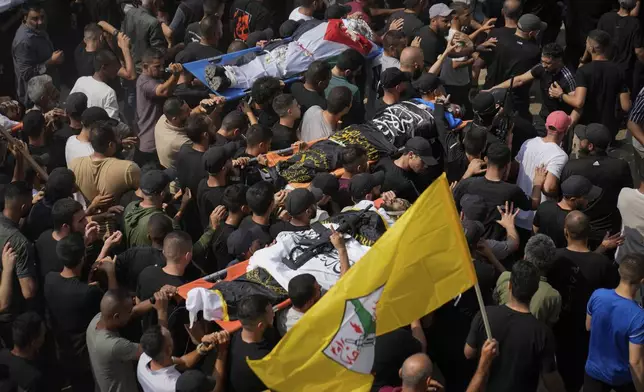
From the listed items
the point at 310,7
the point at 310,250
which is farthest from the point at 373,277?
the point at 310,7

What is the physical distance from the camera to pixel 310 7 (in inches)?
545

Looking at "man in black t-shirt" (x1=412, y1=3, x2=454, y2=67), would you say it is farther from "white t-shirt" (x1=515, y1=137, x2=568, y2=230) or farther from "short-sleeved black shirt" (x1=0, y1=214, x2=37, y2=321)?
"short-sleeved black shirt" (x1=0, y1=214, x2=37, y2=321)

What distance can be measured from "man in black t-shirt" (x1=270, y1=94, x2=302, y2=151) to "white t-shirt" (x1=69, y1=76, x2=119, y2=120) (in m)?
2.06

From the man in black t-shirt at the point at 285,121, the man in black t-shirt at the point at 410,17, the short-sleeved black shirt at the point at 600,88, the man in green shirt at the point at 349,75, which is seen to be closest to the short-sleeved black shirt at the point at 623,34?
the short-sleeved black shirt at the point at 600,88

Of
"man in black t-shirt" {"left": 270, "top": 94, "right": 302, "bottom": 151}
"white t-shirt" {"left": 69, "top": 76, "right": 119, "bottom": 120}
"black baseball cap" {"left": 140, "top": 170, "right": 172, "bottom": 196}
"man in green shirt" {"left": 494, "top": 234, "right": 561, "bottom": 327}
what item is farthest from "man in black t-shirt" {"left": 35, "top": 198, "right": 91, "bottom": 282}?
"man in green shirt" {"left": 494, "top": 234, "right": 561, "bottom": 327}

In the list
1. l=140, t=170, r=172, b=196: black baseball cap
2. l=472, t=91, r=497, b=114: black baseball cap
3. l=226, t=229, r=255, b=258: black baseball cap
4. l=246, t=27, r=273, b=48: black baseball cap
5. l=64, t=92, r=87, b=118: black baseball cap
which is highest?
l=140, t=170, r=172, b=196: black baseball cap

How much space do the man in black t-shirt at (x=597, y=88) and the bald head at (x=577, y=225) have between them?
3.70 meters

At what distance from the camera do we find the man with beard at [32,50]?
1320 cm

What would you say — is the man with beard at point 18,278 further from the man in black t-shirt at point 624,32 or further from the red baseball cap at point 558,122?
the man in black t-shirt at point 624,32

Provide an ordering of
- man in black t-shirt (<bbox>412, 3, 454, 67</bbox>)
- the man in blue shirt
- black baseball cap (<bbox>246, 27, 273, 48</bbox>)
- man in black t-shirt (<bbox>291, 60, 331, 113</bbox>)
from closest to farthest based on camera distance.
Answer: the man in blue shirt, man in black t-shirt (<bbox>291, 60, 331, 113</bbox>), black baseball cap (<bbox>246, 27, 273, 48</bbox>), man in black t-shirt (<bbox>412, 3, 454, 67</bbox>)

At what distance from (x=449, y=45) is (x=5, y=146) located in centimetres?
550

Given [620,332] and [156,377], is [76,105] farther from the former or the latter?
[620,332]

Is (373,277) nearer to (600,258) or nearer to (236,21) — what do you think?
(600,258)

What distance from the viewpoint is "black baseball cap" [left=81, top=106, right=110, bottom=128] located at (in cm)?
1067
